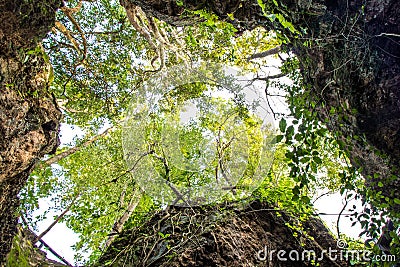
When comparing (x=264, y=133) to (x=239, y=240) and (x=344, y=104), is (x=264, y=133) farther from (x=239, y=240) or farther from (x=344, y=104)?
(x=239, y=240)

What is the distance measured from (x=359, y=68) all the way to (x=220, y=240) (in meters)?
2.24

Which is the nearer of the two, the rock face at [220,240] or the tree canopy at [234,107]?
the tree canopy at [234,107]

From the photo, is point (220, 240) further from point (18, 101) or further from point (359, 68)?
point (18, 101)

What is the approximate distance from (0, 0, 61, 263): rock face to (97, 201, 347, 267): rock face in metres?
1.18

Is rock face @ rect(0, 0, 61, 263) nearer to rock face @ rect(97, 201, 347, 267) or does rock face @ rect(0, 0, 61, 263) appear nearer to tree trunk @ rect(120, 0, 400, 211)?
rock face @ rect(97, 201, 347, 267)

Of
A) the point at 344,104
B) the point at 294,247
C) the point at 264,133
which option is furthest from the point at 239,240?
the point at 344,104

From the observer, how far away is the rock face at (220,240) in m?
2.81

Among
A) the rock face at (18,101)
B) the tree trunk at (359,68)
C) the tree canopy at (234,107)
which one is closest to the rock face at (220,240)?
the tree canopy at (234,107)

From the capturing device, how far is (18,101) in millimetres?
2834

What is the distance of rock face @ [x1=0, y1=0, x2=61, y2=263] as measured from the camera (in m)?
2.71

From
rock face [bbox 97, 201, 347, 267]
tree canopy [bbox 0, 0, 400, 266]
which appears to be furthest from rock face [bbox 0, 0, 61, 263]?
rock face [bbox 97, 201, 347, 267]

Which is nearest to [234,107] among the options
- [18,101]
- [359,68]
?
[359,68]

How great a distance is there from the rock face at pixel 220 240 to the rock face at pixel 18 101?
1.18 meters

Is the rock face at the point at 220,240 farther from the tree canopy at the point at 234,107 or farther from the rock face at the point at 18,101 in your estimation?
the rock face at the point at 18,101
